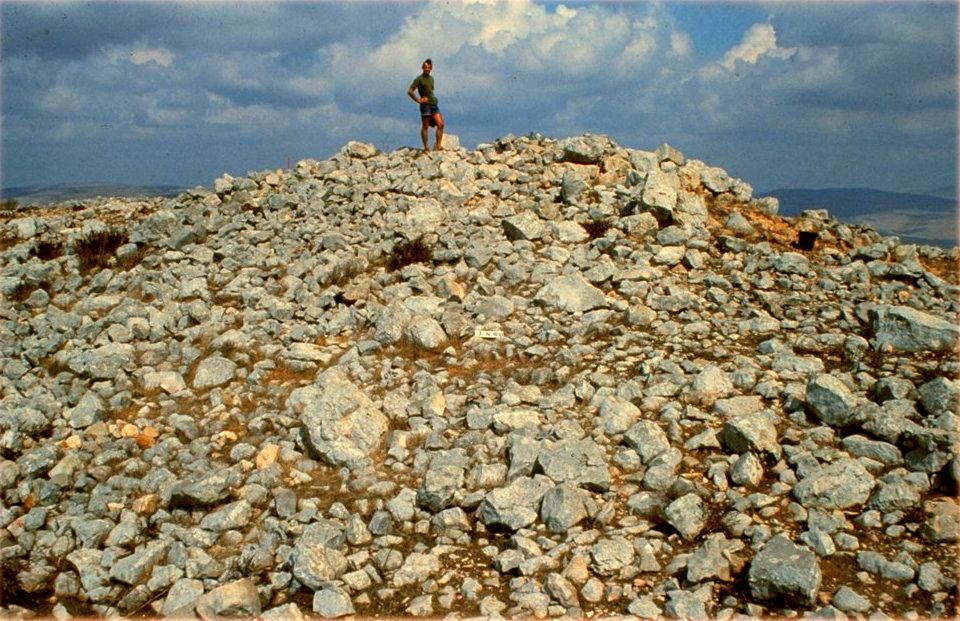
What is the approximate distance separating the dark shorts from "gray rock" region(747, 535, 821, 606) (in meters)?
13.1

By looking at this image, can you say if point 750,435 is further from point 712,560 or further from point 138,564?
point 138,564

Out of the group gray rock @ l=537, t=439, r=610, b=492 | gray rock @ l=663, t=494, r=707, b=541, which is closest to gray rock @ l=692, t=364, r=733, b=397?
gray rock @ l=537, t=439, r=610, b=492

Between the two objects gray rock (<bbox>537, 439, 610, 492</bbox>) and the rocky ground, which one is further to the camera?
gray rock (<bbox>537, 439, 610, 492</bbox>)

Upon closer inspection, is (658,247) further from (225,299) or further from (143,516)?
(143,516)

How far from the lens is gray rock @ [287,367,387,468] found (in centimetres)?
716

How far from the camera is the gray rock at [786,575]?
4.88 meters

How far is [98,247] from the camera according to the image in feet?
42.5

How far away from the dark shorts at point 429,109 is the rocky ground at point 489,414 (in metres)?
3.60

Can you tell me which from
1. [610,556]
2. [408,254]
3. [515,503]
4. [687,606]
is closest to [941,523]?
[687,606]

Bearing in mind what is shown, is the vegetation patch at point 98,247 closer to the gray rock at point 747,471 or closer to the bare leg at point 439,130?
the bare leg at point 439,130

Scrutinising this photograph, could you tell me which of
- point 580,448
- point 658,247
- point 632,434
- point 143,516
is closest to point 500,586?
Answer: point 580,448

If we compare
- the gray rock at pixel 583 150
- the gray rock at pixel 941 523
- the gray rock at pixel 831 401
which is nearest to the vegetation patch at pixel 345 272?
the gray rock at pixel 583 150

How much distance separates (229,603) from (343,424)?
2324 mm

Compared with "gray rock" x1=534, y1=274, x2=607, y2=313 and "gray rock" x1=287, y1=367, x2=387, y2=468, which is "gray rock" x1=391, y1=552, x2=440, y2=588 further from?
"gray rock" x1=534, y1=274, x2=607, y2=313
